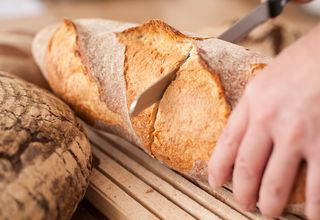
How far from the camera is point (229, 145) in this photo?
0.63m

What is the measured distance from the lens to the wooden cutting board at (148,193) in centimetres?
76

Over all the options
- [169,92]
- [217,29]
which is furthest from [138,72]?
[217,29]

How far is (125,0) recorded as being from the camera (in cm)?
209

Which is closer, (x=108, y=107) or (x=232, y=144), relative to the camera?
(x=232, y=144)

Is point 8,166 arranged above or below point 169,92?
below

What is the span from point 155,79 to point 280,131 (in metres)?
0.31

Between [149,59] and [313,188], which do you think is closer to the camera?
[313,188]

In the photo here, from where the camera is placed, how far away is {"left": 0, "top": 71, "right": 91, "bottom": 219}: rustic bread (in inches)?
25.9

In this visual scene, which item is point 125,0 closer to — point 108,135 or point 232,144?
point 108,135

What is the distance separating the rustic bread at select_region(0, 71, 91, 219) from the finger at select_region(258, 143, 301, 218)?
0.35 meters

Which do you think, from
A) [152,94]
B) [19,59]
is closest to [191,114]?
[152,94]

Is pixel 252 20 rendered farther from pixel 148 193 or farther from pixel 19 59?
pixel 19 59

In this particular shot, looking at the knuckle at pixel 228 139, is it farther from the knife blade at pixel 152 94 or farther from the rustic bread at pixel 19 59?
the rustic bread at pixel 19 59

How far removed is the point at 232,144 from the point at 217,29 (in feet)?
2.28
